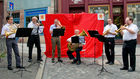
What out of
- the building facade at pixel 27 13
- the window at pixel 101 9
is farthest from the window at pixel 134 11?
the building facade at pixel 27 13

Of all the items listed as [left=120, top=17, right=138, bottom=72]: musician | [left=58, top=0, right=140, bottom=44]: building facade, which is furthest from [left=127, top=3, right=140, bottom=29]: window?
[left=120, top=17, right=138, bottom=72]: musician

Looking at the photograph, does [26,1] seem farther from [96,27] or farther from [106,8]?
[96,27]

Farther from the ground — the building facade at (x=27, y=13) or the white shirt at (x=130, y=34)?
the building facade at (x=27, y=13)

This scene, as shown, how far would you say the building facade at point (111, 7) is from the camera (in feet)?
46.9

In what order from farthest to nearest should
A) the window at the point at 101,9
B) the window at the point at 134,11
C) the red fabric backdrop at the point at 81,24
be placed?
the window at the point at 101,9 → the window at the point at 134,11 → the red fabric backdrop at the point at 81,24

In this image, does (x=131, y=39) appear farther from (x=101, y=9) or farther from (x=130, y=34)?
(x=101, y=9)

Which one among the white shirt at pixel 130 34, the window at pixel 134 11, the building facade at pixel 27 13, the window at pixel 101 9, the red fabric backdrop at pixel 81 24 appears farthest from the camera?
the building facade at pixel 27 13

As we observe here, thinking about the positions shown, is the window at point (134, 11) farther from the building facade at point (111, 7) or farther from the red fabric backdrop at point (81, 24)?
the red fabric backdrop at point (81, 24)

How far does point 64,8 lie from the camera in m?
15.0

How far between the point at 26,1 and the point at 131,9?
35.5 feet

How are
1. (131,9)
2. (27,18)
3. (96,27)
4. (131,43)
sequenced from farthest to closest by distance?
(27,18) → (131,9) → (96,27) → (131,43)

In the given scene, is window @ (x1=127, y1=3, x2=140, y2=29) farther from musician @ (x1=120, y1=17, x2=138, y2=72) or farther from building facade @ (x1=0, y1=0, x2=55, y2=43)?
musician @ (x1=120, y1=17, x2=138, y2=72)

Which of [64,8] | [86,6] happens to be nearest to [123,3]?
[86,6]

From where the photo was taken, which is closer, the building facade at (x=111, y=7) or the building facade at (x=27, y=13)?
the building facade at (x=111, y=7)
